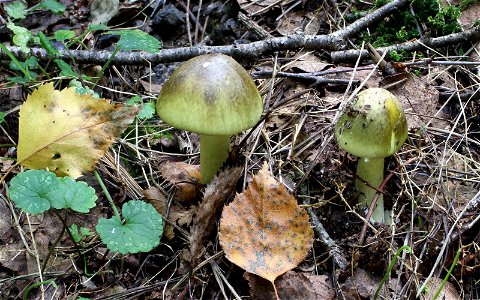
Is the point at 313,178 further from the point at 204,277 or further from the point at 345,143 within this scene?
the point at 204,277

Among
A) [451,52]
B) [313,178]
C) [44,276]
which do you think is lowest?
[44,276]

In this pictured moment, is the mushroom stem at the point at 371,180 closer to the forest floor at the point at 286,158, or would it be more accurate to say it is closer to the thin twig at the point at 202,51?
the forest floor at the point at 286,158

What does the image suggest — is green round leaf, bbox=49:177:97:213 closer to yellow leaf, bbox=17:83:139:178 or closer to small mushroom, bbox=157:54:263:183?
yellow leaf, bbox=17:83:139:178

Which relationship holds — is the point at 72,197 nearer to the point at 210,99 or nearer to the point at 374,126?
the point at 210,99

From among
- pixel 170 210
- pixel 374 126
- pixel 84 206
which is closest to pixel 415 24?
pixel 374 126

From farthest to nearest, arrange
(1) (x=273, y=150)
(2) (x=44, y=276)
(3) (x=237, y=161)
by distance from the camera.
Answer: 1. (1) (x=273, y=150)
2. (3) (x=237, y=161)
3. (2) (x=44, y=276)

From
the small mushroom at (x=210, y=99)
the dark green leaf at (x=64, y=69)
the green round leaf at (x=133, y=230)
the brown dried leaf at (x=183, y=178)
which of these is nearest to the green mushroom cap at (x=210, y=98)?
the small mushroom at (x=210, y=99)

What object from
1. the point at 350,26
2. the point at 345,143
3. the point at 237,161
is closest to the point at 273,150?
the point at 237,161

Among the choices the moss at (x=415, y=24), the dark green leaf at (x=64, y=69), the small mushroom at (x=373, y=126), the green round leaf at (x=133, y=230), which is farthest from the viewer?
the moss at (x=415, y=24)
